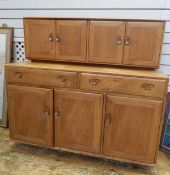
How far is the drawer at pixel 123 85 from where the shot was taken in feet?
5.34

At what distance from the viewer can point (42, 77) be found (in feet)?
6.05

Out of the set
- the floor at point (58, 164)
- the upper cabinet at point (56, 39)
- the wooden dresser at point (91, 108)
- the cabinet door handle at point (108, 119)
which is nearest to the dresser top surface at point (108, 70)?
the wooden dresser at point (91, 108)

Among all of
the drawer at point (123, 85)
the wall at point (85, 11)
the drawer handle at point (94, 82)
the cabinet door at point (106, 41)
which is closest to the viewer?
the drawer at point (123, 85)

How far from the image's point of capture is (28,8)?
2.31m

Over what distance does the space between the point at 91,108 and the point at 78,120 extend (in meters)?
0.18

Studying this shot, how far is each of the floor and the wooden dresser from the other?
0.45 feet

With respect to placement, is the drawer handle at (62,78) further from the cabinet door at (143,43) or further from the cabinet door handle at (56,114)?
the cabinet door at (143,43)

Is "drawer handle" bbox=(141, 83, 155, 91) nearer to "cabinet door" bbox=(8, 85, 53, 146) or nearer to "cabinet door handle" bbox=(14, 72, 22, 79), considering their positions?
"cabinet door" bbox=(8, 85, 53, 146)

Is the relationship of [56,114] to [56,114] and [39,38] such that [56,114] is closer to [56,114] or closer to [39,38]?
[56,114]

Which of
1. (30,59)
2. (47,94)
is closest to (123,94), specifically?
(47,94)

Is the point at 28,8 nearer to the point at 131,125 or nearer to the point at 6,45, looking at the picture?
the point at 6,45

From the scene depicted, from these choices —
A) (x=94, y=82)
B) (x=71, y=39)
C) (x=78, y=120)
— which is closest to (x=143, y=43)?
(x=94, y=82)

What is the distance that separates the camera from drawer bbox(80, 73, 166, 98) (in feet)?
5.34

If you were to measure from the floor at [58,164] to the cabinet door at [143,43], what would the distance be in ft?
3.29
